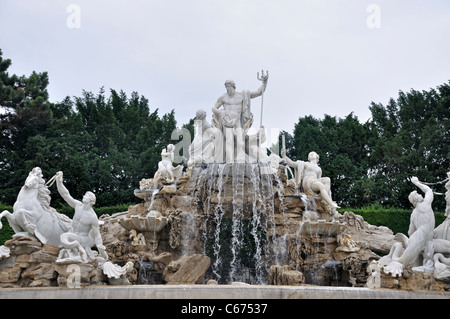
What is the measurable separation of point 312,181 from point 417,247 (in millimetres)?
4337

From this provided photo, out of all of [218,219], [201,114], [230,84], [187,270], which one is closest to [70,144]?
[201,114]

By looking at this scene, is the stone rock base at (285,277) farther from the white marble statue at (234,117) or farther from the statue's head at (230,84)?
the statue's head at (230,84)

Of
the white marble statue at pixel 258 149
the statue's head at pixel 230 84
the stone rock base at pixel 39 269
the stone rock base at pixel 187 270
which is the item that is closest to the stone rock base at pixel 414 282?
the stone rock base at pixel 187 270

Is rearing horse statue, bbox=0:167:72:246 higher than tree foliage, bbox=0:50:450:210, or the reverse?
tree foliage, bbox=0:50:450:210

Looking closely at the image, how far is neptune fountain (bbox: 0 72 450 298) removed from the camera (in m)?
10.1

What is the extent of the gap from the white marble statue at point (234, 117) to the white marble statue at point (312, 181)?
1.45m

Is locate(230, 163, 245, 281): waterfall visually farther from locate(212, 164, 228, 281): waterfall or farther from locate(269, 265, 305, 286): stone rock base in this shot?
locate(269, 265, 305, 286): stone rock base

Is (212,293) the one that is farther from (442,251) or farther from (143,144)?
(143,144)

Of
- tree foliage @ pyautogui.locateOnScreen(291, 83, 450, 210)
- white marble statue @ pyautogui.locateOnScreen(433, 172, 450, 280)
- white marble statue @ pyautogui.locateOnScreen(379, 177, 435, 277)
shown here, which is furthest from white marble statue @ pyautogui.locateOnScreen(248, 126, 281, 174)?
tree foliage @ pyautogui.locateOnScreen(291, 83, 450, 210)

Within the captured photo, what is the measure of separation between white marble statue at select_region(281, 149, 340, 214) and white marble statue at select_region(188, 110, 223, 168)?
1945mm

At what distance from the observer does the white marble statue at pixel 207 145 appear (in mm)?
15273

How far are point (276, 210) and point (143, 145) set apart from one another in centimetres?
1450
